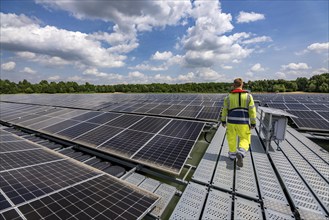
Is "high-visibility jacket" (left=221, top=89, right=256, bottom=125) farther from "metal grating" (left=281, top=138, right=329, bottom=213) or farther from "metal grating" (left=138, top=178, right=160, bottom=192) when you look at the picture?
"metal grating" (left=138, top=178, right=160, bottom=192)

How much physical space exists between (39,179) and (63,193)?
88 cm

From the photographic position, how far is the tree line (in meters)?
69.1

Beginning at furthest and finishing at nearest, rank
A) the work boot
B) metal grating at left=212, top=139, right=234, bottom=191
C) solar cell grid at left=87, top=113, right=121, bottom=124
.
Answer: solar cell grid at left=87, top=113, right=121, bottom=124, the work boot, metal grating at left=212, top=139, right=234, bottom=191

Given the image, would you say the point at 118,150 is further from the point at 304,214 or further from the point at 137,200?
the point at 304,214

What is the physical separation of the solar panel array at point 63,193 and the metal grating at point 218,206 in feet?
3.66

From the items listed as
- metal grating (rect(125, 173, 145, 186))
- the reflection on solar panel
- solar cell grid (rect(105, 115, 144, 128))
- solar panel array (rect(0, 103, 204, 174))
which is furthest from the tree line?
metal grating (rect(125, 173, 145, 186))

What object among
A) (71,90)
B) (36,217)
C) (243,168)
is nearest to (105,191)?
(36,217)

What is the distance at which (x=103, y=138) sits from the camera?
600 cm

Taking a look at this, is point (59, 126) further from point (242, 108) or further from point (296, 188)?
point (296, 188)

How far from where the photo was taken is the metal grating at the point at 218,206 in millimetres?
2991

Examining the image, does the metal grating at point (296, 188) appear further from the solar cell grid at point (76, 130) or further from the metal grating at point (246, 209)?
the solar cell grid at point (76, 130)

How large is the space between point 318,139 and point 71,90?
300 ft

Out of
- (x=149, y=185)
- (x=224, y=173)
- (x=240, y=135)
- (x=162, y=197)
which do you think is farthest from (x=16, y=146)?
(x=240, y=135)

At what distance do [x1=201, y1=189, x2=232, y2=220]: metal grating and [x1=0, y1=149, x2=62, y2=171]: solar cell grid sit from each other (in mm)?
4127
